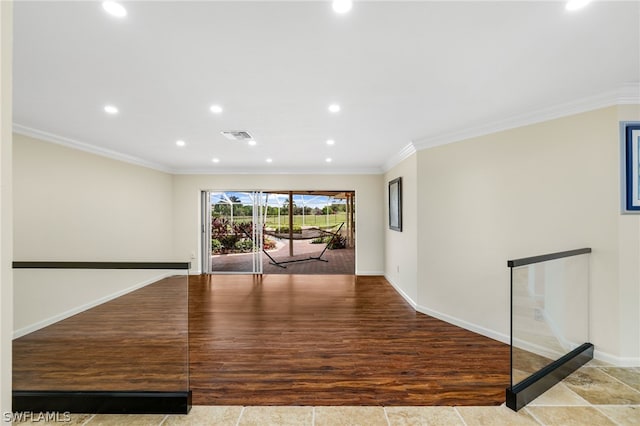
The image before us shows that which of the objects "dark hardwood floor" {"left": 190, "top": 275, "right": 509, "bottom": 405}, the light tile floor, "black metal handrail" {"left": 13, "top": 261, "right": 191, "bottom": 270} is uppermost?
"black metal handrail" {"left": 13, "top": 261, "right": 191, "bottom": 270}

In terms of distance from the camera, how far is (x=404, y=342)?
9.79 feet

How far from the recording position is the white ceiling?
1.46m

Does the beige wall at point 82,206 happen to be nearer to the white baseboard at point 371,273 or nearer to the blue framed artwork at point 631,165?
the white baseboard at point 371,273

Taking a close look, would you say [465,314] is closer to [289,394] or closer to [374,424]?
[374,424]

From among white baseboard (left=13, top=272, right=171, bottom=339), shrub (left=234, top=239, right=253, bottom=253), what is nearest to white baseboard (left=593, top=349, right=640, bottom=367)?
white baseboard (left=13, top=272, right=171, bottom=339)

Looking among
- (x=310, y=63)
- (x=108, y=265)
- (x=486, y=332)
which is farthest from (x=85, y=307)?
(x=486, y=332)

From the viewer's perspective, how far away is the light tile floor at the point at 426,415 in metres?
1.81

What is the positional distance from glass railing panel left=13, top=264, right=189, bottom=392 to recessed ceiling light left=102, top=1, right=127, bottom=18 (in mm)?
1493

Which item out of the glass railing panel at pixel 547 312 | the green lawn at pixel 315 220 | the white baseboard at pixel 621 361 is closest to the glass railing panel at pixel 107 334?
the glass railing panel at pixel 547 312

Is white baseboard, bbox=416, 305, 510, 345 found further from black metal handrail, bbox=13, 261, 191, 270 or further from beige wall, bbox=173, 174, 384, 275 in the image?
black metal handrail, bbox=13, 261, 191, 270

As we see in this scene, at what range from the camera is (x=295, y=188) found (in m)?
6.30

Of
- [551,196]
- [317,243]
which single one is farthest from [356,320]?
[317,243]

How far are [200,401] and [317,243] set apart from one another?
28.3ft

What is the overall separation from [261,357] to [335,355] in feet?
2.33
